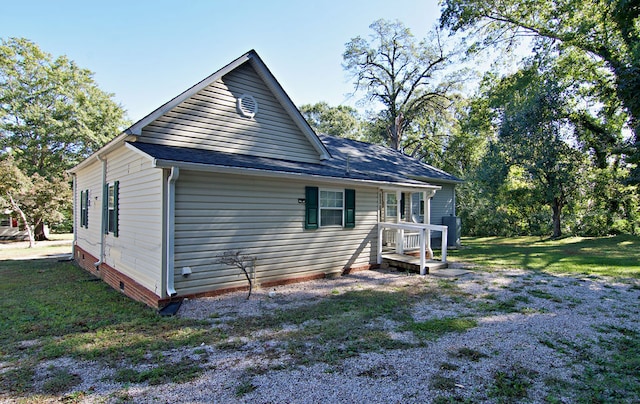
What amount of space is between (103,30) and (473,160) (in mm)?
25613

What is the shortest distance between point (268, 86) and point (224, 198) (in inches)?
137

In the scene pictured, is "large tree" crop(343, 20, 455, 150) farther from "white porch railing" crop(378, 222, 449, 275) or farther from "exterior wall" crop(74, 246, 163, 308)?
"exterior wall" crop(74, 246, 163, 308)

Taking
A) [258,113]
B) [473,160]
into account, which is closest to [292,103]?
[258,113]

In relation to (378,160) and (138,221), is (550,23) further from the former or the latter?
(138,221)

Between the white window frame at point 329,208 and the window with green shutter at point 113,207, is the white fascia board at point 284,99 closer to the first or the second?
the white window frame at point 329,208

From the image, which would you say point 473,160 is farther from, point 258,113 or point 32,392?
point 32,392

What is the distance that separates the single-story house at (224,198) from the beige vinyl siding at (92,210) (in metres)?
0.06

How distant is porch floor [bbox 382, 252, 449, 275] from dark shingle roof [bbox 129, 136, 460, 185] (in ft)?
7.56

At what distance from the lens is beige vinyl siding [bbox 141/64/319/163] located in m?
7.19

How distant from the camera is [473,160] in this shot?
88.3 ft

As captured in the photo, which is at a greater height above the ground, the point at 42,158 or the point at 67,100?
the point at 67,100

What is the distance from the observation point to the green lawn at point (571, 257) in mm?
9758

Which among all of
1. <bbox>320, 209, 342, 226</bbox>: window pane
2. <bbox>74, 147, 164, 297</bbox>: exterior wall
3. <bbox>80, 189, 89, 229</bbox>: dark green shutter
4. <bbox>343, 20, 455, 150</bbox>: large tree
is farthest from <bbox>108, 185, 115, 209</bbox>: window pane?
<bbox>343, 20, 455, 150</bbox>: large tree

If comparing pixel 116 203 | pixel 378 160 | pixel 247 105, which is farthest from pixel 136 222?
pixel 378 160
